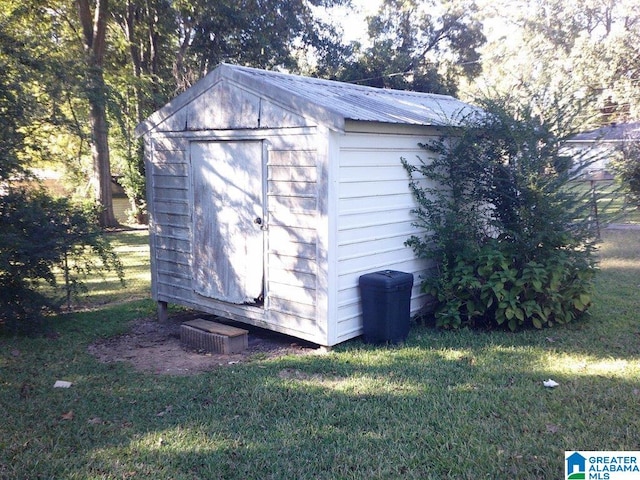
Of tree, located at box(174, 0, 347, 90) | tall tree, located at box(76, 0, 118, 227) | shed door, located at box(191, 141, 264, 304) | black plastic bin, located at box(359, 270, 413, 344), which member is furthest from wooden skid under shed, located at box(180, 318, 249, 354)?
tree, located at box(174, 0, 347, 90)

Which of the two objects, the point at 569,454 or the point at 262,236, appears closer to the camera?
the point at 569,454

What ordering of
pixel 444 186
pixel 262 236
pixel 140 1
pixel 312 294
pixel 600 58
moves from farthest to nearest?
pixel 600 58, pixel 140 1, pixel 444 186, pixel 262 236, pixel 312 294

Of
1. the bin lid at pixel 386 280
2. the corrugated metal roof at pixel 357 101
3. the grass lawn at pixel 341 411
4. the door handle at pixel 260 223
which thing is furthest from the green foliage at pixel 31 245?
the bin lid at pixel 386 280

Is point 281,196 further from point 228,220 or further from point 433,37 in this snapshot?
point 433,37

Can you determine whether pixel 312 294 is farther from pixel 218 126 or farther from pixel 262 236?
pixel 218 126

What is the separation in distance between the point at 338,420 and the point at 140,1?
50.7 feet

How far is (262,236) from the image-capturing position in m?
6.38

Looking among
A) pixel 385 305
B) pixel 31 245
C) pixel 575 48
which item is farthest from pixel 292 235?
pixel 575 48

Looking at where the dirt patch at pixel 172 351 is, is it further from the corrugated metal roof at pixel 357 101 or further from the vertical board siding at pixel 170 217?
the corrugated metal roof at pixel 357 101

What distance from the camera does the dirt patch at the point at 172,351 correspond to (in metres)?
5.83

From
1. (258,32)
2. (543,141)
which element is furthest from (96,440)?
(258,32)

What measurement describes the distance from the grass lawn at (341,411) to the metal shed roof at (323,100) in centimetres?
246

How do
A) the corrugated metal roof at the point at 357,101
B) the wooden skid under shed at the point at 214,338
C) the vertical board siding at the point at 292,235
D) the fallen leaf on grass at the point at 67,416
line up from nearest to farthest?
the fallen leaf on grass at the point at 67,416
the vertical board siding at the point at 292,235
the corrugated metal roof at the point at 357,101
the wooden skid under shed at the point at 214,338

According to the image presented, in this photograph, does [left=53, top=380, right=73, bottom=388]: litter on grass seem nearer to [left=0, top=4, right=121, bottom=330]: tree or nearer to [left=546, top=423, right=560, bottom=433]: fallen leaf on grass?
[left=0, top=4, right=121, bottom=330]: tree
